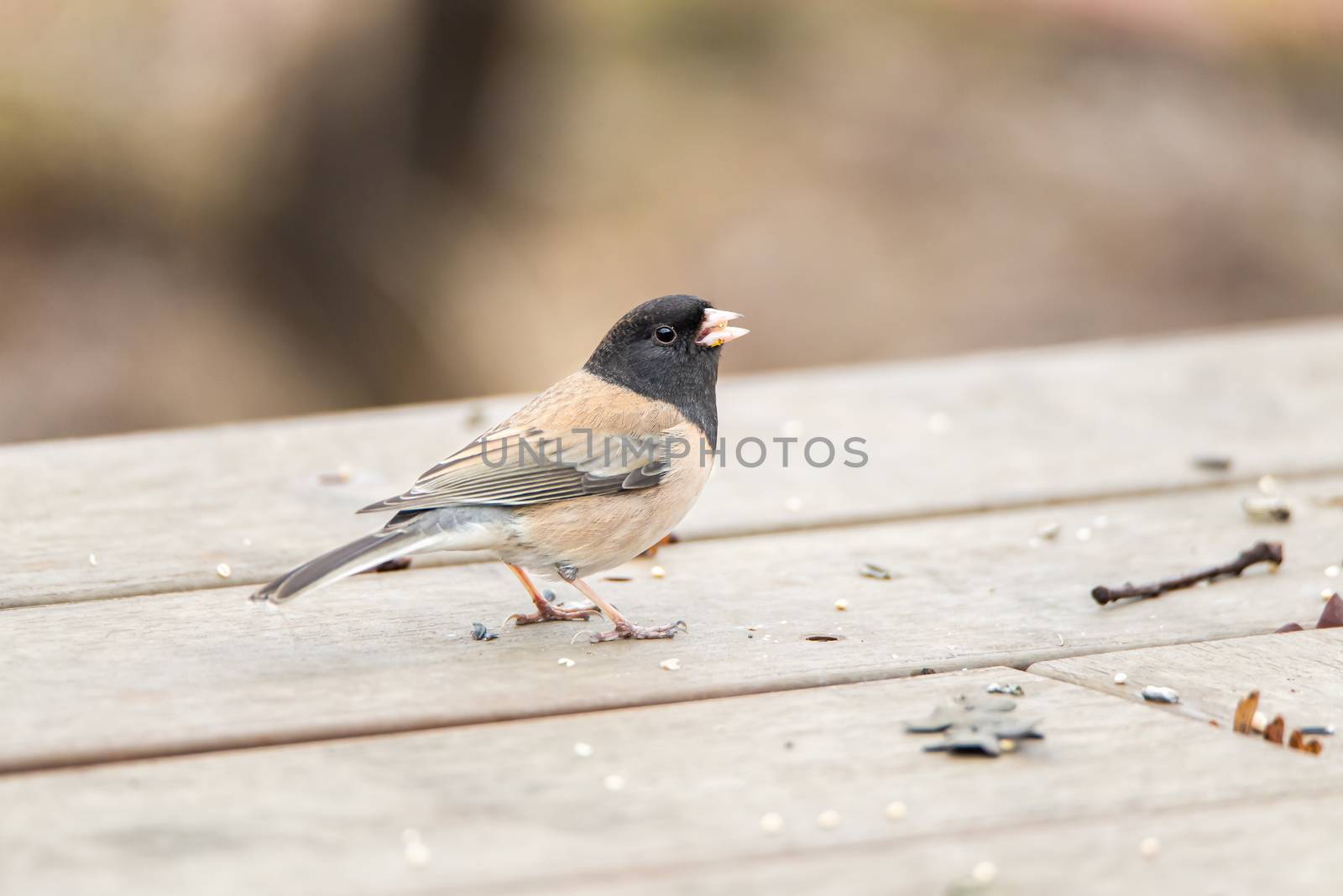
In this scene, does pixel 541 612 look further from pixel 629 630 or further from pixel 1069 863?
pixel 1069 863

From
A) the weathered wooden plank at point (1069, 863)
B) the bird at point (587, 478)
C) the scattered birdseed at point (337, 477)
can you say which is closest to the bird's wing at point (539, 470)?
the bird at point (587, 478)

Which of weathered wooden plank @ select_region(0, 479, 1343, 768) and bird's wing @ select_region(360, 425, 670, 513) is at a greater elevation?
bird's wing @ select_region(360, 425, 670, 513)

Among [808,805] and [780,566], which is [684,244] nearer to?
[780,566]

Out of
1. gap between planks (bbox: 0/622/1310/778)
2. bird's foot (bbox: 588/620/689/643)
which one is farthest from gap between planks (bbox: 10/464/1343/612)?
gap between planks (bbox: 0/622/1310/778)

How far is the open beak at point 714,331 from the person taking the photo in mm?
2855

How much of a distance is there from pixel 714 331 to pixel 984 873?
161cm

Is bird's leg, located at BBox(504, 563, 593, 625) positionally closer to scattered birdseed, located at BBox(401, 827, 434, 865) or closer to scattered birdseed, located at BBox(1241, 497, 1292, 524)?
scattered birdseed, located at BBox(401, 827, 434, 865)

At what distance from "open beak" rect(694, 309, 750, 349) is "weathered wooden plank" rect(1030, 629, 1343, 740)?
1.03 meters

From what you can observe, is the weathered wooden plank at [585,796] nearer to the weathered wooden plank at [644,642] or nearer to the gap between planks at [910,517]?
the weathered wooden plank at [644,642]

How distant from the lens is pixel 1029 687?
1.94 m

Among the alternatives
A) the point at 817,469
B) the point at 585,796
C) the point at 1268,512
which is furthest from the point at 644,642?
the point at 1268,512

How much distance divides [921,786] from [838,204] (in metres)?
5.89

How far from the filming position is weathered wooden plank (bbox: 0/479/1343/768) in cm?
184

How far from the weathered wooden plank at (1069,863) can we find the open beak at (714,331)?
148 cm
